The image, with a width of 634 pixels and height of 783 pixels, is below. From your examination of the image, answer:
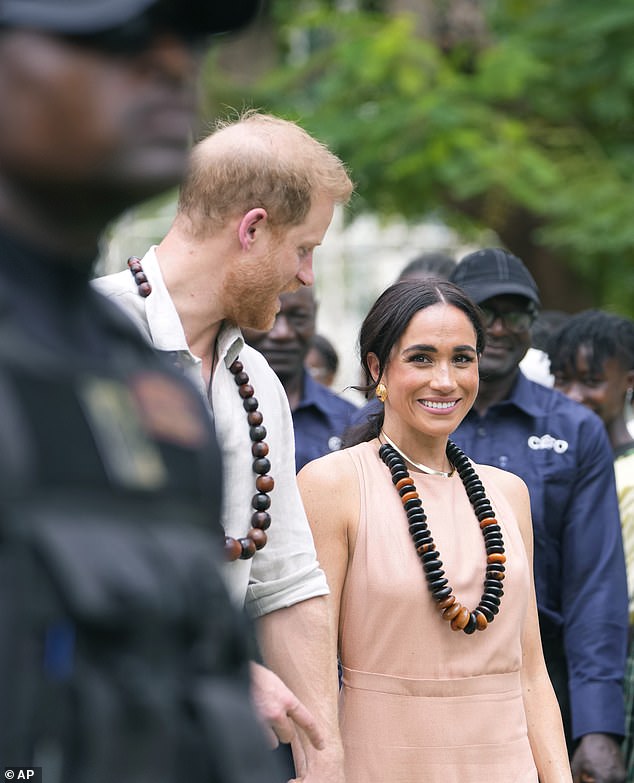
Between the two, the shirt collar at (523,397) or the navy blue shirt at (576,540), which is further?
the shirt collar at (523,397)

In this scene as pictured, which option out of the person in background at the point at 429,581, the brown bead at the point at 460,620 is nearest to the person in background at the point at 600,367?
the person in background at the point at 429,581

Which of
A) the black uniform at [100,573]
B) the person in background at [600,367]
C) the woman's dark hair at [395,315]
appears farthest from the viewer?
the person in background at [600,367]

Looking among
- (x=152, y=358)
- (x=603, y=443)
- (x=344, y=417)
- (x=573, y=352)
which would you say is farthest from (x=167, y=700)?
(x=573, y=352)

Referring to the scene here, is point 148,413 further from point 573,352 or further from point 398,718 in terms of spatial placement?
point 573,352

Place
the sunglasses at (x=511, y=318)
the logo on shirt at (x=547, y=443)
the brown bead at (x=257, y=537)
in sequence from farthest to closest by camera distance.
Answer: the sunglasses at (x=511, y=318) → the logo on shirt at (x=547, y=443) → the brown bead at (x=257, y=537)

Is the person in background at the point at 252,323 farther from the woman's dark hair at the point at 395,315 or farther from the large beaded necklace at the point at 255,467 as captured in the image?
the woman's dark hair at the point at 395,315

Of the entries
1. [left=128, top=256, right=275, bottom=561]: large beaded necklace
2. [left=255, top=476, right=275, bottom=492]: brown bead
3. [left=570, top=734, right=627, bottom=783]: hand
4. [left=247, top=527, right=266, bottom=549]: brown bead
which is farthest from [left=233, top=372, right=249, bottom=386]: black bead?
[left=570, top=734, right=627, bottom=783]: hand

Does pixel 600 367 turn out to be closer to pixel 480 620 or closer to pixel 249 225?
pixel 480 620

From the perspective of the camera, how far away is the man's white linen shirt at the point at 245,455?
11.2 feet

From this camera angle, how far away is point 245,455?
3.50 metres

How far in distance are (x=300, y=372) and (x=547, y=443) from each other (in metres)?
1.18

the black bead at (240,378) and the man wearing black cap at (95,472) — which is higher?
the black bead at (240,378)

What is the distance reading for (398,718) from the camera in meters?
3.95

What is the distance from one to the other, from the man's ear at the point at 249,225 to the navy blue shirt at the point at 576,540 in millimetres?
2088
